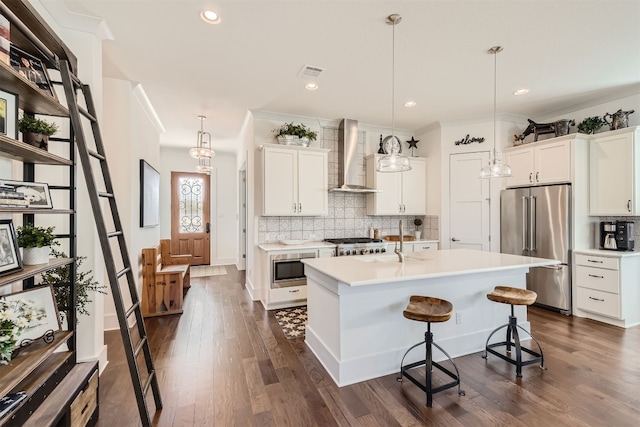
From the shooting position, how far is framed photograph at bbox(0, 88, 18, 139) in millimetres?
1356

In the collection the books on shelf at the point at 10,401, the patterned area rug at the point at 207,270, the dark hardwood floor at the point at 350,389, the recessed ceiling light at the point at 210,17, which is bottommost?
the dark hardwood floor at the point at 350,389

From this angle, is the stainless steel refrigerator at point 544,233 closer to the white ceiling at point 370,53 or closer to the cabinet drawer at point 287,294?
the white ceiling at point 370,53

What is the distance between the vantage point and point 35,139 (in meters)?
1.65

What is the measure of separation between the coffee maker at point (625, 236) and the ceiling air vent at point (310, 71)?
401 cm

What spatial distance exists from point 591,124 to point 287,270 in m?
4.42

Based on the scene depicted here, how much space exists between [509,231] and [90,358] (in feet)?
16.6

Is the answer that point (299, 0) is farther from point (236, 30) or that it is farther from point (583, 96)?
point (583, 96)

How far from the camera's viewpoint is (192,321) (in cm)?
354

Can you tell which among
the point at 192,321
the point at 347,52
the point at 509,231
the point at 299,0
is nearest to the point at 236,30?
the point at 299,0

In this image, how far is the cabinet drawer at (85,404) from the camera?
1.54m

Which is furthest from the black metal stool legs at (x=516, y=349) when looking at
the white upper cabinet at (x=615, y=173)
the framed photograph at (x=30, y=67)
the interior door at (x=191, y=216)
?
the interior door at (x=191, y=216)

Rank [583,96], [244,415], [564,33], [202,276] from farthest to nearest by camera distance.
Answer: [202,276] < [583,96] < [564,33] < [244,415]

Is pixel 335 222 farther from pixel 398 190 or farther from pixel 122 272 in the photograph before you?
pixel 122 272

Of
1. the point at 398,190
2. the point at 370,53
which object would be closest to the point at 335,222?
the point at 398,190
